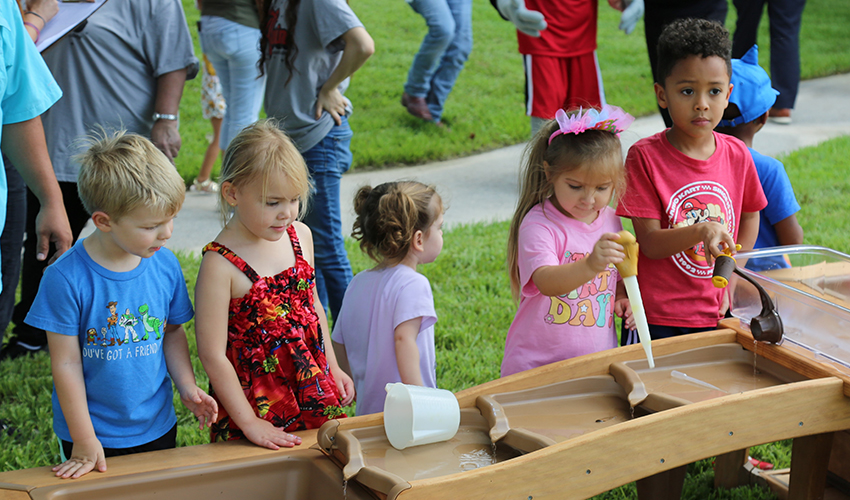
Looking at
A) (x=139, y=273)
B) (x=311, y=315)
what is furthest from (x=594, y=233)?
(x=139, y=273)

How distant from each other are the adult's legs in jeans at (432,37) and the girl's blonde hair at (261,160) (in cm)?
472

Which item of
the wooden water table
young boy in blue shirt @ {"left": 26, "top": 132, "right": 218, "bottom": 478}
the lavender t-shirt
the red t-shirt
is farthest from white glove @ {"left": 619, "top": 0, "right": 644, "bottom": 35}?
young boy in blue shirt @ {"left": 26, "top": 132, "right": 218, "bottom": 478}

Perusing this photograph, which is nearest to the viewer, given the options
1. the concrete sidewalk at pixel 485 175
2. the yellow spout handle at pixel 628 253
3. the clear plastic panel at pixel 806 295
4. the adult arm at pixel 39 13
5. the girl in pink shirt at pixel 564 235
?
the yellow spout handle at pixel 628 253

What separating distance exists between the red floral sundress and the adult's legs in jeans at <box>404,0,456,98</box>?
4.72 metres

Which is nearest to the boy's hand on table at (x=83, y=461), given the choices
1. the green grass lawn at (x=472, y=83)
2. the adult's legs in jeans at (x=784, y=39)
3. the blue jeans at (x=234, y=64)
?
the blue jeans at (x=234, y=64)

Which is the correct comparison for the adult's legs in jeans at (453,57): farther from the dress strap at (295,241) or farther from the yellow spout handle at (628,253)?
the yellow spout handle at (628,253)

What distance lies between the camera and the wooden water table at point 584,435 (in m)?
1.65

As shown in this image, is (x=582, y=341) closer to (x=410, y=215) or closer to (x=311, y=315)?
A: (x=410, y=215)

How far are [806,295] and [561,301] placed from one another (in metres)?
0.68

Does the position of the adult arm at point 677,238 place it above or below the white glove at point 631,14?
→ below

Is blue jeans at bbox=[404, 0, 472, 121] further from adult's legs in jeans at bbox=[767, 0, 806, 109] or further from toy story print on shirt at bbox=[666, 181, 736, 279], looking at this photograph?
toy story print on shirt at bbox=[666, 181, 736, 279]

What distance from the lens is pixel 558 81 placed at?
5098 mm

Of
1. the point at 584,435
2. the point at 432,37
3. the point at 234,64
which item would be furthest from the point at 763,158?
the point at 432,37

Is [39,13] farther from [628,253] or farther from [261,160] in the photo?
[628,253]
